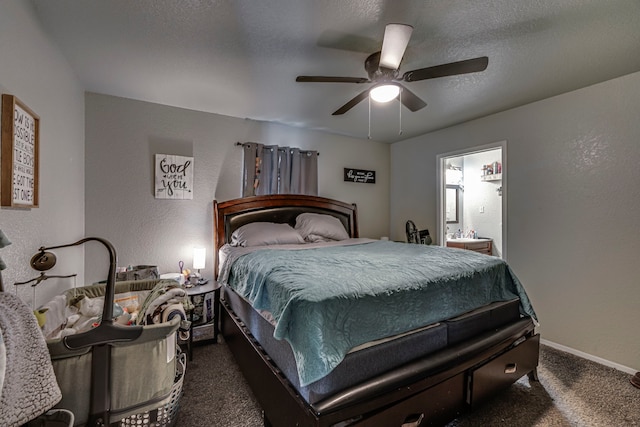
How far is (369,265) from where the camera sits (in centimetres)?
188

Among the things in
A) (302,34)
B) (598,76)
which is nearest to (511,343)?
(598,76)

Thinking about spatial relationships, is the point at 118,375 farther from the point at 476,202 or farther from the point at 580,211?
the point at 476,202

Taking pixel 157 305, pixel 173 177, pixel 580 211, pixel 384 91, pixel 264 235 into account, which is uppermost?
pixel 384 91

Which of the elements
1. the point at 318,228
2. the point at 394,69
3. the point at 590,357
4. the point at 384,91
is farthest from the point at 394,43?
the point at 590,357

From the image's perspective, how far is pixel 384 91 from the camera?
196 cm

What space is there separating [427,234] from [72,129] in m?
3.97

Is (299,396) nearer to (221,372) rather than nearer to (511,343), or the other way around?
(221,372)

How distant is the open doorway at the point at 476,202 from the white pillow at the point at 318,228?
6.09 ft

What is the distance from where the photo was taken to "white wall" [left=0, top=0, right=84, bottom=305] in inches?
51.9

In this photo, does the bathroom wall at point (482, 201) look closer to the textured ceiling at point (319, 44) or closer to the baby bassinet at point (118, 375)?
the textured ceiling at point (319, 44)

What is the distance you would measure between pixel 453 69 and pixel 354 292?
1.47 meters

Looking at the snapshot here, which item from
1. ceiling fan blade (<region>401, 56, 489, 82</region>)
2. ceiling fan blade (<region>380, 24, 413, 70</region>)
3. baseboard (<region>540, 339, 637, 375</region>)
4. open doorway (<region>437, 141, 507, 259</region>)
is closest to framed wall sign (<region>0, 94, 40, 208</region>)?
ceiling fan blade (<region>380, 24, 413, 70</region>)

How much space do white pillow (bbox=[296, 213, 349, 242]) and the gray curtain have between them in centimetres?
43

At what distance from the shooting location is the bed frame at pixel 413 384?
1.23 metres
